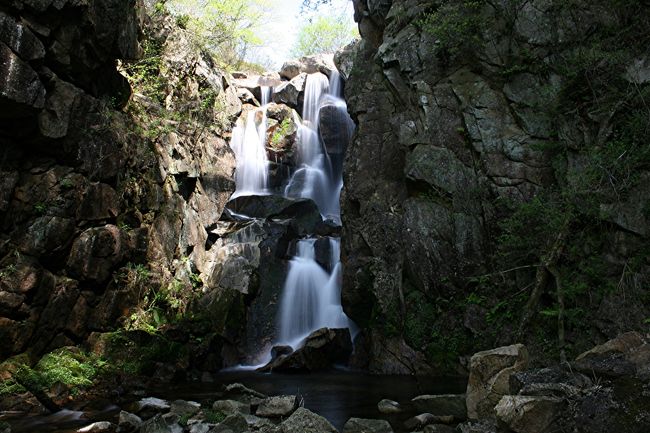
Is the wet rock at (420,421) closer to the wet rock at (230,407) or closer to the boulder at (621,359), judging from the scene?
the boulder at (621,359)

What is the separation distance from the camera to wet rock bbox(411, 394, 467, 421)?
8234 millimetres

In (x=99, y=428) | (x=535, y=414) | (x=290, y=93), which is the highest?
(x=290, y=93)

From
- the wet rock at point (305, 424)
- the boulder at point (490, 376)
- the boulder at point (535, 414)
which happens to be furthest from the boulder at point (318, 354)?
the boulder at point (535, 414)

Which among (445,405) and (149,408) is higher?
(445,405)

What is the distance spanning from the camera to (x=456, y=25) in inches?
615

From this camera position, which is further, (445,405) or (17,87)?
(17,87)

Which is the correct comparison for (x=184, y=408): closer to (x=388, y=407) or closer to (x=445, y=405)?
(x=388, y=407)

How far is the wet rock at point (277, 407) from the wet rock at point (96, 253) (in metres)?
6.00

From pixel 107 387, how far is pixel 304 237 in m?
10.0

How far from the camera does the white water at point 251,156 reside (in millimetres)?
22984

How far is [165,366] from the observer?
41.2 ft

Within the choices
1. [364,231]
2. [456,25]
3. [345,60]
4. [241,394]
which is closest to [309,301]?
[364,231]

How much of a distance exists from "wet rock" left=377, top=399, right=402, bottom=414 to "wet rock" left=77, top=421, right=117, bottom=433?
4971mm

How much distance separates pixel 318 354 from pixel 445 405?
661cm
